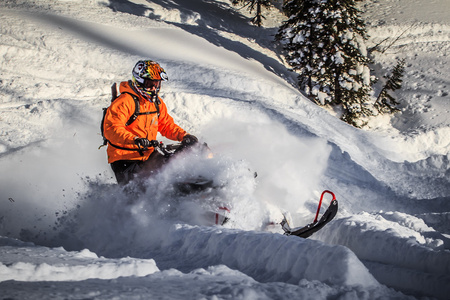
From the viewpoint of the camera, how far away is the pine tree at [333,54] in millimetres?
13766

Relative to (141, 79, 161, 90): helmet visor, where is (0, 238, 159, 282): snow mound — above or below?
below

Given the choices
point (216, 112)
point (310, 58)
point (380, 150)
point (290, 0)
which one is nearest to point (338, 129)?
point (380, 150)

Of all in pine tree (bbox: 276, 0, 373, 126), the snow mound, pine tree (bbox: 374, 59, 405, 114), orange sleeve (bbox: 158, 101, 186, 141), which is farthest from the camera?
pine tree (bbox: 374, 59, 405, 114)

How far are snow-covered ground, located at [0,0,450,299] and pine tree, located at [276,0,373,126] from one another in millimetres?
1222

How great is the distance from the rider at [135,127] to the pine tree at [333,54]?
10188 mm

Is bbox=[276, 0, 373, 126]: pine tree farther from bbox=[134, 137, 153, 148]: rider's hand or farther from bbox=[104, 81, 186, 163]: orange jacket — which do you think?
bbox=[134, 137, 153, 148]: rider's hand

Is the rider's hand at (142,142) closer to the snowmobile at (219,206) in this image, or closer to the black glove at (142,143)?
the black glove at (142,143)

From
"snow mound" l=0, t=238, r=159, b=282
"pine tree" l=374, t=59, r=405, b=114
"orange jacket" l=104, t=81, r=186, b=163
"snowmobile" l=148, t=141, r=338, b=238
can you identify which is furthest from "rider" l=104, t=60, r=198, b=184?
"pine tree" l=374, t=59, r=405, b=114

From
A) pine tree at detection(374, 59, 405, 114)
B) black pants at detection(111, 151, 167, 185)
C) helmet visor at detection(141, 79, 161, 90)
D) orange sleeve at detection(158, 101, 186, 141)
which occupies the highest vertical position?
pine tree at detection(374, 59, 405, 114)

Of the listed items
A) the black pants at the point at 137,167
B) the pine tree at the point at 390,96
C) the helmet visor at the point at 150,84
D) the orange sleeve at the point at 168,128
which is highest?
the pine tree at the point at 390,96

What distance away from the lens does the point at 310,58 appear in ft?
47.8

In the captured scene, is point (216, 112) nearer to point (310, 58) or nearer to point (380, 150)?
point (380, 150)

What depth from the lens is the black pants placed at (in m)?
5.07

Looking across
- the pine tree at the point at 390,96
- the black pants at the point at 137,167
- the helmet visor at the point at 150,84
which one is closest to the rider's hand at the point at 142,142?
the black pants at the point at 137,167
